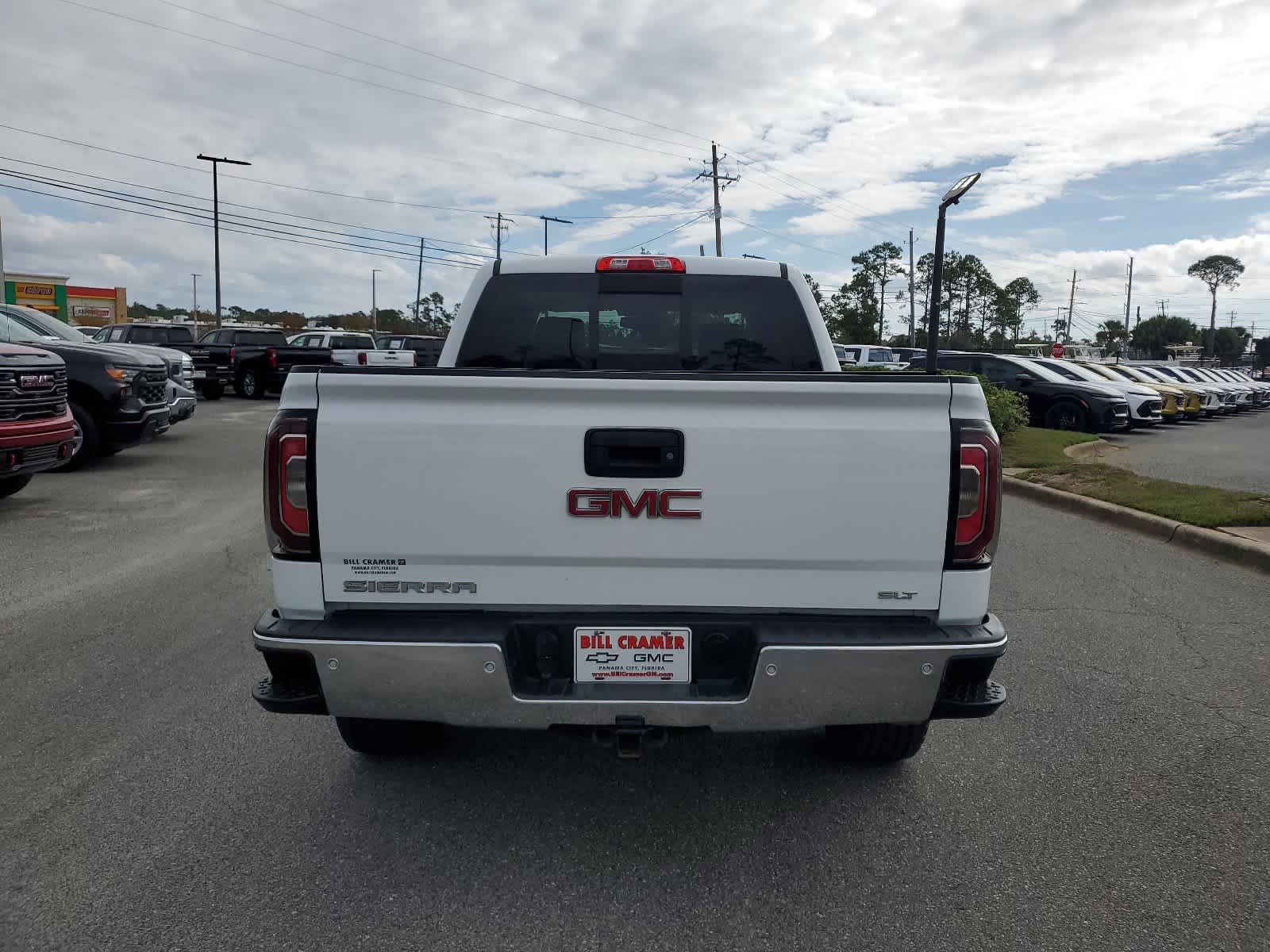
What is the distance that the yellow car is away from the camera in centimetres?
2309

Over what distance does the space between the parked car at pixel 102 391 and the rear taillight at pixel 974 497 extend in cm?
1084

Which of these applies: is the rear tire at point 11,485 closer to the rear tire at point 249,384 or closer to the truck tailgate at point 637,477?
the truck tailgate at point 637,477

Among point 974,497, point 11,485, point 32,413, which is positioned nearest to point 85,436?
point 11,485

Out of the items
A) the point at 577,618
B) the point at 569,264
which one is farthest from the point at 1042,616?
the point at 577,618

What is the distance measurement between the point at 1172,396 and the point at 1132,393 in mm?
4178

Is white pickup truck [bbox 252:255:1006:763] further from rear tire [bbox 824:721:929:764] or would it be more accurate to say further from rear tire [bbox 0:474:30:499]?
rear tire [bbox 0:474:30:499]

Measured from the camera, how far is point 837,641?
8.71 feet

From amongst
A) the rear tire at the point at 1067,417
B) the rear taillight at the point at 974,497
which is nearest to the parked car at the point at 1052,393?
the rear tire at the point at 1067,417

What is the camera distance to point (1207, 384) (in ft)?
95.4

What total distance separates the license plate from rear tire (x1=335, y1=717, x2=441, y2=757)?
912 mm

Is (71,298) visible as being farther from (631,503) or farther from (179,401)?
(631,503)

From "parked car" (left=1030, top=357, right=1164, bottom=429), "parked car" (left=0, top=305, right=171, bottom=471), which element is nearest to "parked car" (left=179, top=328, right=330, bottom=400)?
"parked car" (left=0, top=305, right=171, bottom=471)

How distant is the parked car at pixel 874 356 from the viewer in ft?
90.6

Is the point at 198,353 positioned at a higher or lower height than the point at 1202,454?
higher
